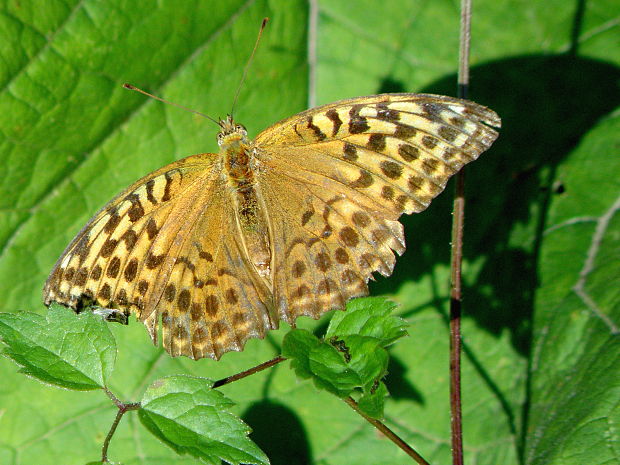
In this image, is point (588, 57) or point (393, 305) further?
point (588, 57)

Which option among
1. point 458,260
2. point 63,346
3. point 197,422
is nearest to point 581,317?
point 458,260

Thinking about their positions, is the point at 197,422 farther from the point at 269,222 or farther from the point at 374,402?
the point at 269,222

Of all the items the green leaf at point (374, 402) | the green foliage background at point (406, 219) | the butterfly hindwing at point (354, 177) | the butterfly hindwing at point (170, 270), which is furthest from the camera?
the green foliage background at point (406, 219)

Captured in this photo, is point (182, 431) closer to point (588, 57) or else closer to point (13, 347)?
point (13, 347)

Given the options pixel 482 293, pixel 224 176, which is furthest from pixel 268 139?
pixel 482 293

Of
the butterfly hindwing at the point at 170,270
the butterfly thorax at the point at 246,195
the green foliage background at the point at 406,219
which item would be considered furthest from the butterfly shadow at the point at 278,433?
the butterfly thorax at the point at 246,195

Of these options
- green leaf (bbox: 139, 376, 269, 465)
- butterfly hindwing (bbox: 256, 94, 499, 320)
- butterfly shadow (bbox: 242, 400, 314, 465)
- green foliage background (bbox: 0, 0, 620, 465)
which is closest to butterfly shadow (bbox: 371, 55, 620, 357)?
green foliage background (bbox: 0, 0, 620, 465)

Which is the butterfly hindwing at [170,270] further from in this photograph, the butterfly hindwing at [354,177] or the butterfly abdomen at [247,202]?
the butterfly hindwing at [354,177]
